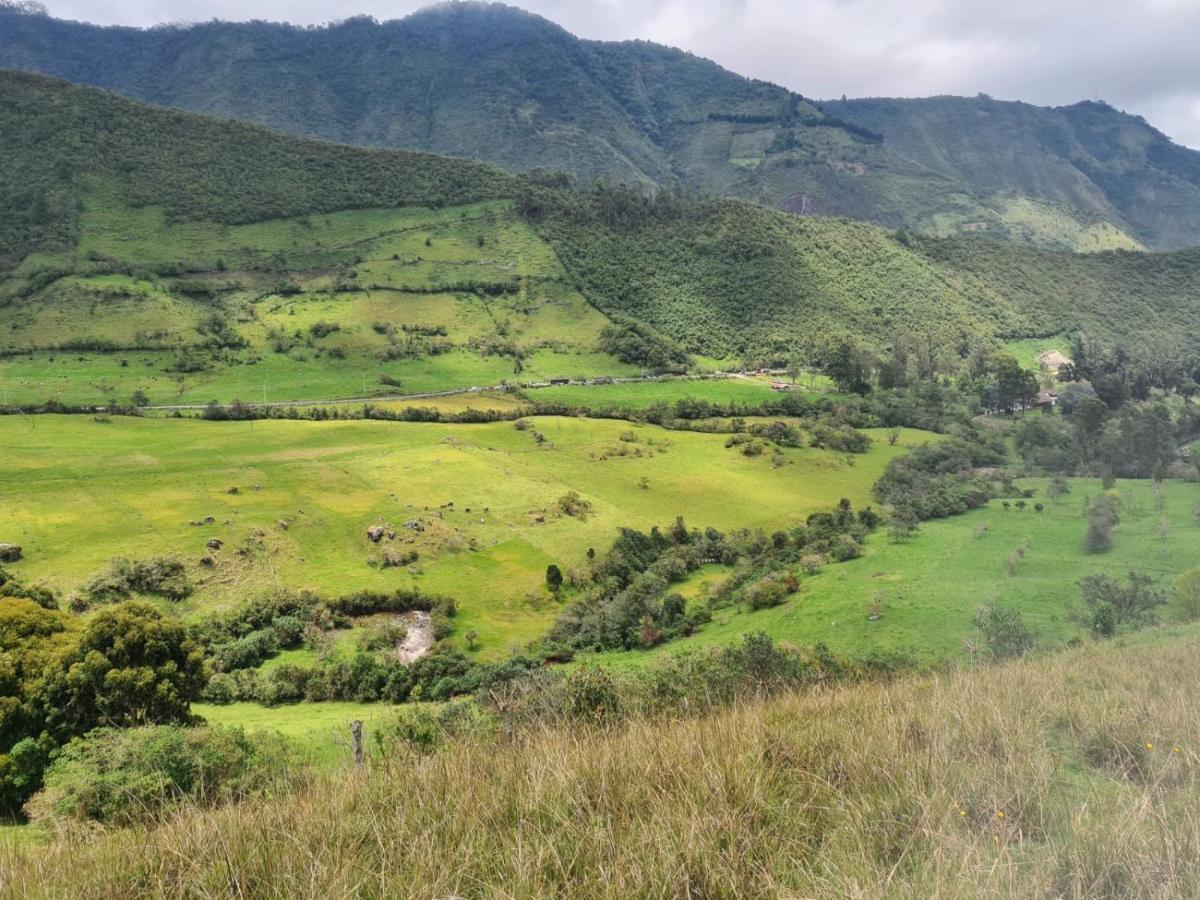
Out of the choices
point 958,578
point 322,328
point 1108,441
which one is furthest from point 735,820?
point 322,328

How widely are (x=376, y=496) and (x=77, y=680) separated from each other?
3504 cm

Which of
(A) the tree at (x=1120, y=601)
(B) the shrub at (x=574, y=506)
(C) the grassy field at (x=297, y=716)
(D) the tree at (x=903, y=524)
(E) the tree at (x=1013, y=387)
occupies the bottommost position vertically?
(C) the grassy field at (x=297, y=716)

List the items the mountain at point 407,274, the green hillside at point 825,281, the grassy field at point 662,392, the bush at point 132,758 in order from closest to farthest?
the bush at point 132,758
the grassy field at point 662,392
the mountain at point 407,274
the green hillside at point 825,281

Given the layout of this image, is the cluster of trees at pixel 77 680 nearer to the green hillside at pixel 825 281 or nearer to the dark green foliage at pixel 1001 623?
the dark green foliage at pixel 1001 623

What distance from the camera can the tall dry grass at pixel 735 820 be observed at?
10.3ft

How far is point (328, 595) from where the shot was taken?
43406 millimetres

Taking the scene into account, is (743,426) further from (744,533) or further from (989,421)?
(989,421)

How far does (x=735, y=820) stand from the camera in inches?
141

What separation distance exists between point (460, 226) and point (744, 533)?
117076 millimetres

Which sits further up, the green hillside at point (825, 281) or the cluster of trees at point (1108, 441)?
the green hillside at point (825, 281)

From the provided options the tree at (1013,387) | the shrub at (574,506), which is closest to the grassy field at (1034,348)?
the tree at (1013,387)

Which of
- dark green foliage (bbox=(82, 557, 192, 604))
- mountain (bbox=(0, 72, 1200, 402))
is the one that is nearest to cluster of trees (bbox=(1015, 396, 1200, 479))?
mountain (bbox=(0, 72, 1200, 402))

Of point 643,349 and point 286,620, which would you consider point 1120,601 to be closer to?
point 286,620

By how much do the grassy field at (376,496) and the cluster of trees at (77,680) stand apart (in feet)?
53.3
